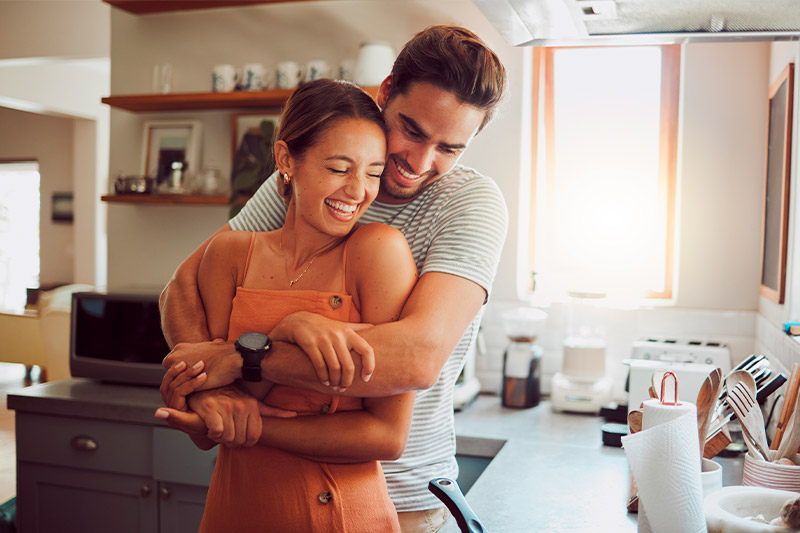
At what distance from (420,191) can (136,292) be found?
2.01m

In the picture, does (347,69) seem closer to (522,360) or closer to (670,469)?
(522,360)

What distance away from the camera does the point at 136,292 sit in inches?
120

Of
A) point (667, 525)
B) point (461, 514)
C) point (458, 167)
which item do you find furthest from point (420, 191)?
point (667, 525)

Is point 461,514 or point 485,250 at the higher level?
point 485,250

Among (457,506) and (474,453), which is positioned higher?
(457,506)

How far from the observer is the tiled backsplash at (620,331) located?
2.85 m

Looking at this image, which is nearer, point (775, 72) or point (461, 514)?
point (461, 514)

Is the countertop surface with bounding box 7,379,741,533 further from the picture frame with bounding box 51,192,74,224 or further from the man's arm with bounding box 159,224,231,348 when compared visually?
the picture frame with bounding box 51,192,74,224

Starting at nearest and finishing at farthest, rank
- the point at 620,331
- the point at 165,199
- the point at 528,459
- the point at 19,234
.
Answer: the point at 528,459 < the point at 620,331 < the point at 165,199 < the point at 19,234

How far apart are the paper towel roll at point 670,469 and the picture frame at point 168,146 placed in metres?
2.88

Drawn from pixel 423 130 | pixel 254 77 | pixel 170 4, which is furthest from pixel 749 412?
pixel 170 4

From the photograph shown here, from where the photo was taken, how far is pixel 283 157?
125 cm

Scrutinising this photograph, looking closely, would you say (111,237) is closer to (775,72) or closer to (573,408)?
(573,408)

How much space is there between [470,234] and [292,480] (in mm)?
517
